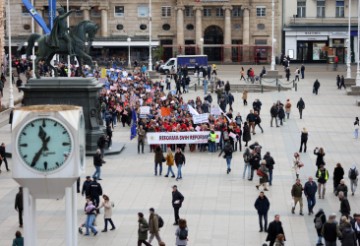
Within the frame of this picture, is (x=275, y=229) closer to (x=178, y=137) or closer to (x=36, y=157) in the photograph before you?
(x=36, y=157)

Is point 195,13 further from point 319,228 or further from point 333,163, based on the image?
point 319,228

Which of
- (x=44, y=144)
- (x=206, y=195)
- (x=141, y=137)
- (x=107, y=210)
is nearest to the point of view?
Answer: (x=44, y=144)

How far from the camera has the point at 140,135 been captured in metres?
40.4

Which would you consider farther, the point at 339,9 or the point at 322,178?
the point at 339,9

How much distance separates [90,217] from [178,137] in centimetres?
1393

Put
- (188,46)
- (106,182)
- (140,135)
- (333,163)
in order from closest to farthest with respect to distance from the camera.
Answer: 1. (106,182)
2. (333,163)
3. (140,135)
4. (188,46)

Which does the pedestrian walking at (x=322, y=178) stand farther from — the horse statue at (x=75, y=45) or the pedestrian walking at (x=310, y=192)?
the horse statue at (x=75, y=45)

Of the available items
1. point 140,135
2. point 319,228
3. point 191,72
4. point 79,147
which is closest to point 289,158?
point 140,135

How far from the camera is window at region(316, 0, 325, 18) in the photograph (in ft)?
330

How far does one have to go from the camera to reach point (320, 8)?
101000mm

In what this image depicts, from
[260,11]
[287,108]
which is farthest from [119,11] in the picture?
[287,108]

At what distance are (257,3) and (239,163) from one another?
64633mm

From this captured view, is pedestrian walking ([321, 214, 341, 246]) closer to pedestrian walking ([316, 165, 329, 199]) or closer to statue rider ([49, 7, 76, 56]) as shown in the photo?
pedestrian walking ([316, 165, 329, 199])

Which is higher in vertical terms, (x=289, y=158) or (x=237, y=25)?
(x=237, y=25)
